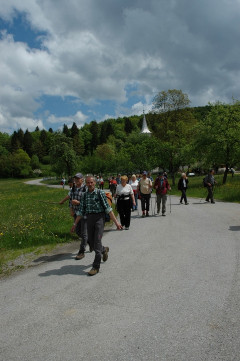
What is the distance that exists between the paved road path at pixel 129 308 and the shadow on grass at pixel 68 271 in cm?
2

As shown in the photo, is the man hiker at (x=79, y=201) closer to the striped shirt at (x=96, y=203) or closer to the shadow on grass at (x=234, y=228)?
the striped shirt at (x=96, y=203)

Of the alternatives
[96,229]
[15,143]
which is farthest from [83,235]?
[15,143]

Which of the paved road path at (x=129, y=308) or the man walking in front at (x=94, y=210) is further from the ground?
the man walking in front at (x=94, y=210)

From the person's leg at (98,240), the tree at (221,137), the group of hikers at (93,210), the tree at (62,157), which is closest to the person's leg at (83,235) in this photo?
the group of hikers at (93,210)

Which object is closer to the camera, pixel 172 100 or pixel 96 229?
pixel 96 229

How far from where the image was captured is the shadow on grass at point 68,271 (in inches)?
226

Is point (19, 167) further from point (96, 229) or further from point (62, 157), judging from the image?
point (96, 229)

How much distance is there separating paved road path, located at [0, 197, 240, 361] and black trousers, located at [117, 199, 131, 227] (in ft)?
10.0

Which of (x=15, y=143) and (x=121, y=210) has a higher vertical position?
(x=15, y=143)

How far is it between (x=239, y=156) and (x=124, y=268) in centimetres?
2892

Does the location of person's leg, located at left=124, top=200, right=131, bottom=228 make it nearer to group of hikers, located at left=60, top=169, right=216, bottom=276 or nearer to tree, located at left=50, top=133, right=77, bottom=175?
group of hikers, located at left=60, top=169, right=216, bottom=276

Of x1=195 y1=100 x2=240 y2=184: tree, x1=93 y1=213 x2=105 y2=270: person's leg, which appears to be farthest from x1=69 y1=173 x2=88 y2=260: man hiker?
x1=195 y1=100 x2=240 y2=184: tree

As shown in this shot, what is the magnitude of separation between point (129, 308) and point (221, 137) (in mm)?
29803

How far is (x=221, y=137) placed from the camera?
3081 cm
